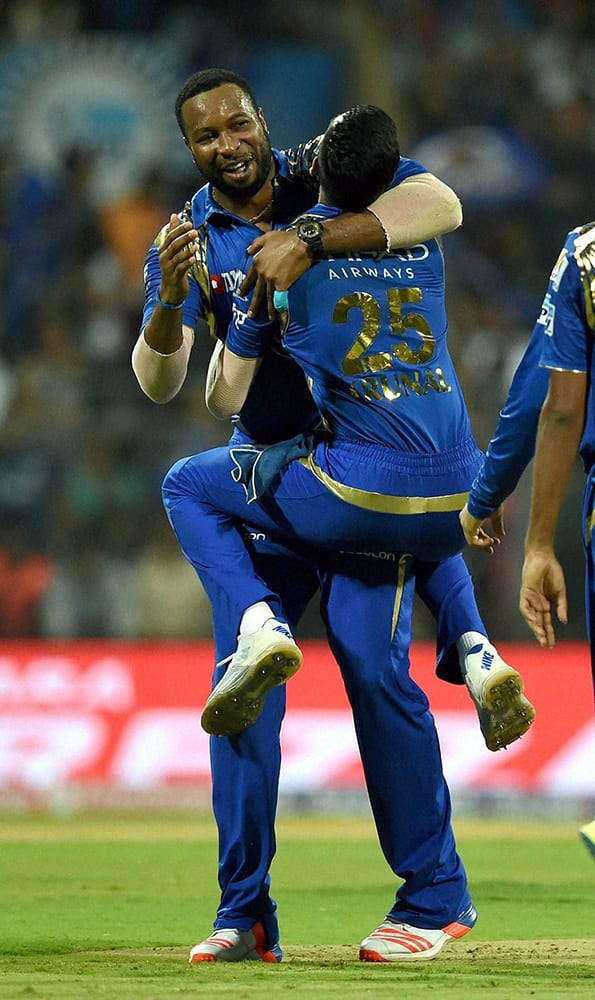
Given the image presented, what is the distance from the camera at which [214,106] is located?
15.9 ft

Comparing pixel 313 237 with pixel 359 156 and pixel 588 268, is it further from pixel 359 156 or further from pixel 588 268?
pixel 588 268

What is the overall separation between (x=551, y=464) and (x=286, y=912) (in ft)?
10.8

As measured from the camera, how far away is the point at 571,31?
53.0 ft

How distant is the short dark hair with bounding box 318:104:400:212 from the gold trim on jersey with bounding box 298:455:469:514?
0.81 metres

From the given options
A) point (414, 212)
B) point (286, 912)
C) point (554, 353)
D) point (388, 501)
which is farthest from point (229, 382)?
point (286, 912)

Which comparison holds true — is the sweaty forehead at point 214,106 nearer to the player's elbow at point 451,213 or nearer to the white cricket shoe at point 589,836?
the player's elbow at point 451,213

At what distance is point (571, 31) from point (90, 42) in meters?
4.94

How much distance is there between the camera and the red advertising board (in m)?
10.8

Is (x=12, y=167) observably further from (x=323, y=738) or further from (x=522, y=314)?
(x=323, y=738)

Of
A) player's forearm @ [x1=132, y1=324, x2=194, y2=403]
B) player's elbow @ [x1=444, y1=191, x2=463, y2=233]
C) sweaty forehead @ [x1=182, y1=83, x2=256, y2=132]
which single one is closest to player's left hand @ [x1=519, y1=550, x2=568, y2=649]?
player's elbow @ [x1=444, y1=191, x2=463, y2=233]

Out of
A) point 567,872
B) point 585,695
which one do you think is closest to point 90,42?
point 585,695

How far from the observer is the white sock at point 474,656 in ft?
15.4

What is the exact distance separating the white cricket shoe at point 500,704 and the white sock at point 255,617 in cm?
66

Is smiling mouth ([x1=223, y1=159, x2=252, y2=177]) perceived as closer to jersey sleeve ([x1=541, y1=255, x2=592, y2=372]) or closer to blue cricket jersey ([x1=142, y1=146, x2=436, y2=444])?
blue cricket jersey ([x1=142, y1=146, x2=436, y2=444])
